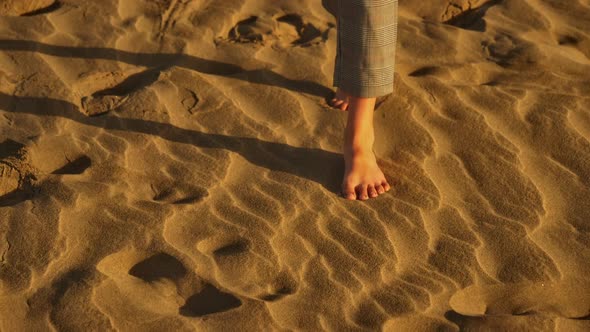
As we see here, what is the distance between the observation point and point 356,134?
3080 millimetres

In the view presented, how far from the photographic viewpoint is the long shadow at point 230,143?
317cm

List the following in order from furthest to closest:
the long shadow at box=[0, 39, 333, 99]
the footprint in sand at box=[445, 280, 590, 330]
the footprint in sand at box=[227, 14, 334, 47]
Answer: the footprint in sand at box=[227, 14, 334, 47], the long shadow at box=[0, 39, 333, 99], the footprint in sand at box=[445, 280, 590, 330]

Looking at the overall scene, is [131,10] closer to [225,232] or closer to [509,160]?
[225,232]

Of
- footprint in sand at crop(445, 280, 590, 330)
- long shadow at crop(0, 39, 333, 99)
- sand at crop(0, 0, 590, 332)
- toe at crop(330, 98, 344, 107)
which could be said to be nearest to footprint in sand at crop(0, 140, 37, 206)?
sand at crop(0, 0, 590, 332)

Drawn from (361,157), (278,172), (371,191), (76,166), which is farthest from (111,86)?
(371,191)

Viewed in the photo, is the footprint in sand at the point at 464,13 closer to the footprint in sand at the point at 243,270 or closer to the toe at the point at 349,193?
the toe at the point at 349,193

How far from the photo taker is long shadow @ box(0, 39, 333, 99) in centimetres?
361

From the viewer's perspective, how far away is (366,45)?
283 cm

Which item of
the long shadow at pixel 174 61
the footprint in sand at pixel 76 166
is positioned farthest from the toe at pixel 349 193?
the footprint in sand at pixel 76 166

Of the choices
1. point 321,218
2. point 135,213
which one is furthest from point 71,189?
point 321,218

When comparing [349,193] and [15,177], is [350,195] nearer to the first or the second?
[349,193]

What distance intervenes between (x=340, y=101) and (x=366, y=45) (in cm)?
68

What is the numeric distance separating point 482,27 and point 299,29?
97 centimetres

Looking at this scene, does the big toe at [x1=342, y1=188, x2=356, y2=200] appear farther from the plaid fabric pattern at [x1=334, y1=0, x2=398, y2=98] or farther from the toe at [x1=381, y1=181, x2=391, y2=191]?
the plaid fabric pattern at [x1=334, y1=0, x2=398, y2=98]
